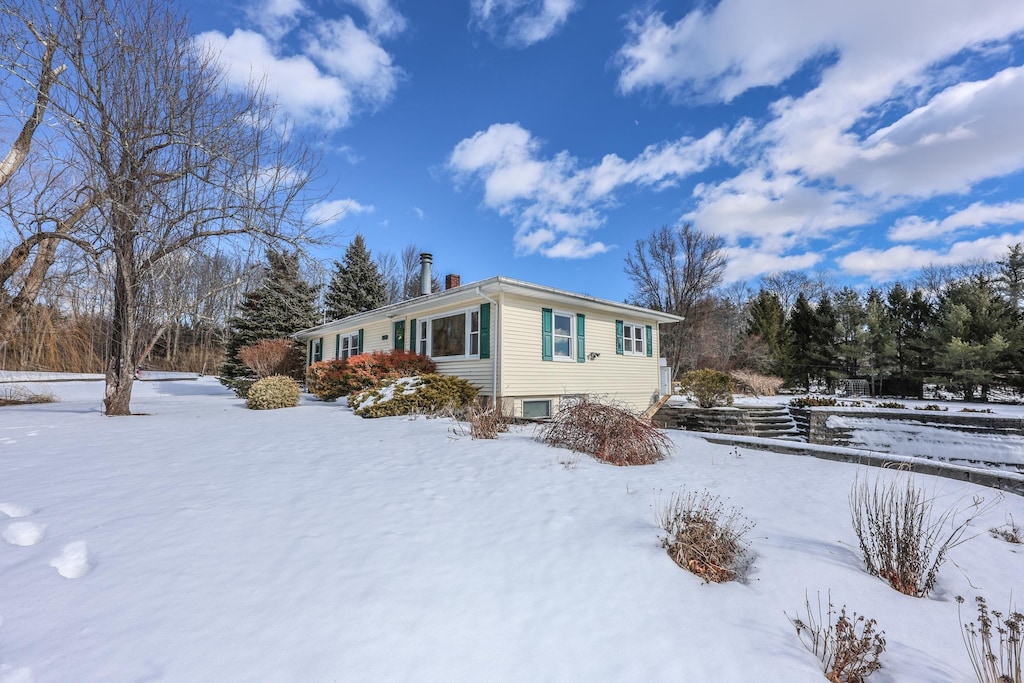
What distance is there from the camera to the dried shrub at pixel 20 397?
10.9m

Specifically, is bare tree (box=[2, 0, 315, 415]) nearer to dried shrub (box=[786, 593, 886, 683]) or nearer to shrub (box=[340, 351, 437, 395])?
shrub (box=[340, 351, 437, 395])

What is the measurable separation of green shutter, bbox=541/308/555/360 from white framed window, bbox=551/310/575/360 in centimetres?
9

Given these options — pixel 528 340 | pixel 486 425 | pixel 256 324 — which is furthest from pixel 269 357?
pixel 486 425

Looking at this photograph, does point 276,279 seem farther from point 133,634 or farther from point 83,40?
point 133,634

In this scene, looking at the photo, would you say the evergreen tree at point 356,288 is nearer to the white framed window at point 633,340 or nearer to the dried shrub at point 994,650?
the white framed window at point 633,340

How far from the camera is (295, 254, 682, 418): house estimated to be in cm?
958

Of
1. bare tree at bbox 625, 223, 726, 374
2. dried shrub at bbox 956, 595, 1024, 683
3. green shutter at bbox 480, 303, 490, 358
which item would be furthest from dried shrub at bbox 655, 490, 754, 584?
bare tree at bbox 625, 223, 726, 374

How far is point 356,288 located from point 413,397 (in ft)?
54.5

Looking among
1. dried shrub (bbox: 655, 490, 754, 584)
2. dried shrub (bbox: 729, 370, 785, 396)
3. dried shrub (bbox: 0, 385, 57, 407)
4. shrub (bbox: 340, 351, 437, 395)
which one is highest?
shrub (bbox: 340, 351, 437, 395)

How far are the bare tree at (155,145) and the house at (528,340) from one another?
417 cm

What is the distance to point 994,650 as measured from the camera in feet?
7.08

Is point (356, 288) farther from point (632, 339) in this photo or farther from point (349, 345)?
point (632, 339)

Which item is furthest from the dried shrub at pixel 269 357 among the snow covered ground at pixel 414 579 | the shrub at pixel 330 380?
the snow covered ground at pixel 414 579

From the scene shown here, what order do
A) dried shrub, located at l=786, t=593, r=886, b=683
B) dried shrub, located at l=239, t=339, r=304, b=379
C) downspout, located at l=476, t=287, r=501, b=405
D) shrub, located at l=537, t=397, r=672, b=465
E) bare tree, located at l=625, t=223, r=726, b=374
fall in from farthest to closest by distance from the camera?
bare tree, located at l=625, t=223, r=726, b=374, dried shrub, located at l=239, t=339, r=304, b=379, downspout, located at l=476, t=287, r=501, b=405, shrub, located at l=537, t=397, r=672, b=465, dried shrub, located at l=786, t=593, r=886, b=683
